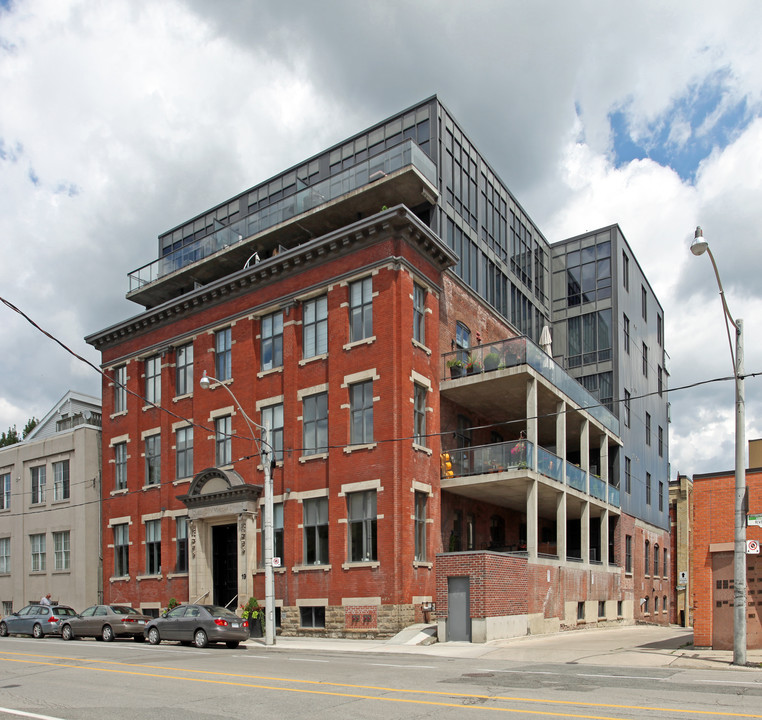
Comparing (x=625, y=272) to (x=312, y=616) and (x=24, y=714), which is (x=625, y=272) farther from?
(x=24, y=714)

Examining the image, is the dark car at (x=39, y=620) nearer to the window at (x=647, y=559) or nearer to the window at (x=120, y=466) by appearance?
the window at (x=120, y=466)

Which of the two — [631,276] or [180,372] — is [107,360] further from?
[631,276]

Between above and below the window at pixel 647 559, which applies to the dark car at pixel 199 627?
above

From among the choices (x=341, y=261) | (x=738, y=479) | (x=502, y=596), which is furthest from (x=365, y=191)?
(x=738, y=479)

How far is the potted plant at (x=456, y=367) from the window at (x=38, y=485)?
2520 cm

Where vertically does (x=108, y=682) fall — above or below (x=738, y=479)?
below

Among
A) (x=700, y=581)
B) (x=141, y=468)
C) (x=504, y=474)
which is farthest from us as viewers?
(x=141, y=468)

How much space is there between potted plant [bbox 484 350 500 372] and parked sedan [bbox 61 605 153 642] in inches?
594

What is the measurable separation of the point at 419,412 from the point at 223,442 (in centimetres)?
925

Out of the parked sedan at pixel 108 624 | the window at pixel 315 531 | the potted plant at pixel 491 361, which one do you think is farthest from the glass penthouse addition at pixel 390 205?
the parked sedan at pixel 108 624

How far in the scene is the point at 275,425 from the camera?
30.7m

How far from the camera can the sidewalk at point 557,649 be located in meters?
17.8

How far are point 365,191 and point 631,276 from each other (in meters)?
23.5

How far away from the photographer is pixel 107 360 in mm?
39188
